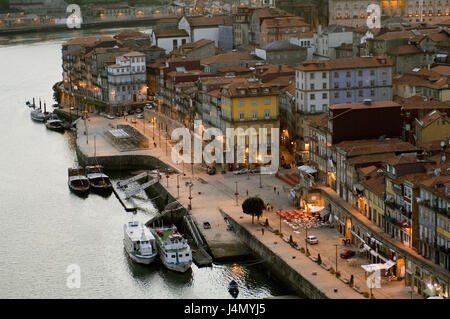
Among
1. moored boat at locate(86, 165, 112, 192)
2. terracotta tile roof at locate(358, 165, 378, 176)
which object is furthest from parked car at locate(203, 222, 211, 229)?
moored boat at locate(86, 165, 112, 192)

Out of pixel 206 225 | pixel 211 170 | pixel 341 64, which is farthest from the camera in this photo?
pixel 341 64

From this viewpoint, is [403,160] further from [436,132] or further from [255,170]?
[255,170]

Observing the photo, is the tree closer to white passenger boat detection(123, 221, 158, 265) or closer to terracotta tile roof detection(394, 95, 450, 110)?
white passenger boat detection(123, 221, 158, 265)

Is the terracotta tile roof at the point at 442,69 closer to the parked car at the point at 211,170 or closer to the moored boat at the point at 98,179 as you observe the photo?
the parked car at the point at 211,170

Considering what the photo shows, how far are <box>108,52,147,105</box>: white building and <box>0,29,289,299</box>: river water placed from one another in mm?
7151

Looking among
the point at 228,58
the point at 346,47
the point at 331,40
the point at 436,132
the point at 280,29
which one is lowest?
the point at 436,132

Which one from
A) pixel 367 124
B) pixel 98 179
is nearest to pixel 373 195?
pixel 367 124

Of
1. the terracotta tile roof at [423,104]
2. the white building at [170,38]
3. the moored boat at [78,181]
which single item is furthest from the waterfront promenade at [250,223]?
the white building at [170,38]

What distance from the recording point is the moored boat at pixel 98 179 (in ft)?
160

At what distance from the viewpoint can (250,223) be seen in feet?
126

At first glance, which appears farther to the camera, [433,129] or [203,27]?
[203,27]

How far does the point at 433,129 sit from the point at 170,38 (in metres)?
42.7

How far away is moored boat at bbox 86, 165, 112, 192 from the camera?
48688mm

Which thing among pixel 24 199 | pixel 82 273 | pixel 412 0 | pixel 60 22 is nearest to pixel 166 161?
pixel 24 199
